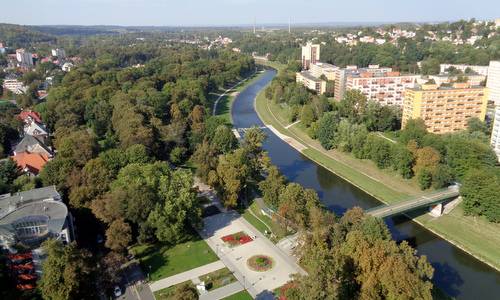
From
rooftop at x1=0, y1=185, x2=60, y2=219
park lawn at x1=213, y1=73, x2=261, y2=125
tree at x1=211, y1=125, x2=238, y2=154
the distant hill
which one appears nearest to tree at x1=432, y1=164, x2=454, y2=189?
tree at x1=211, y1=125, x2=238, y2=154

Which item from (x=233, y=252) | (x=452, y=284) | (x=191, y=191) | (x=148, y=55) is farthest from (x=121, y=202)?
(x=148, y=55)

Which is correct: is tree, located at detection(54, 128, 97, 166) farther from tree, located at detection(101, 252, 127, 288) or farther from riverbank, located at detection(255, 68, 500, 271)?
→ riverbank, located at detection(255, 68, 500, 271)

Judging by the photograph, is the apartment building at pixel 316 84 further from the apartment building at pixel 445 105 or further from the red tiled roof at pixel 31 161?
the red tiled roof at pixel 31 161

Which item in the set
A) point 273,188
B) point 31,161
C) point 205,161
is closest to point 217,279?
point 273,188

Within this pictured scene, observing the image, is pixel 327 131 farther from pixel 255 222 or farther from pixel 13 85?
pixel 13 85

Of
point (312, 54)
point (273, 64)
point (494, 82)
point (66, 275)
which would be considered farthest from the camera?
point (273, 64)

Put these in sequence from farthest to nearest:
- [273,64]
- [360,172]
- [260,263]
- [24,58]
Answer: [273,64], [24,58], [360,172], [260,263]
